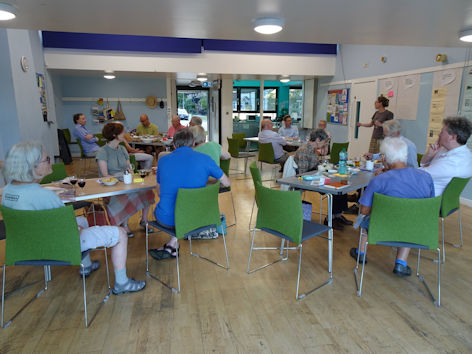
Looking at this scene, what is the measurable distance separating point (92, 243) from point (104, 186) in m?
0.72

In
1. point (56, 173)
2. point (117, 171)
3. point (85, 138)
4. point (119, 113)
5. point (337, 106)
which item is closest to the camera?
point (56, 173)

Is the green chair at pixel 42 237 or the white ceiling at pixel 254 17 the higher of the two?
the white ceiling at pixel 254 17

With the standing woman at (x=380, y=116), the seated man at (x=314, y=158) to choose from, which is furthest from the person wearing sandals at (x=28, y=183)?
the standing woman at (x=380, y=116)

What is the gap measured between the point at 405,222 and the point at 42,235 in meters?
2.51

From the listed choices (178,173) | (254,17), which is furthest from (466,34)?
(178,173)

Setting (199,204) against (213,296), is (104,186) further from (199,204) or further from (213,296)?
(213,296)

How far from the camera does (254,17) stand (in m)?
3.06

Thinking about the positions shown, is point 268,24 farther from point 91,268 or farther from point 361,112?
point 361,112

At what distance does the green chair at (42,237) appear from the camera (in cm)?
207

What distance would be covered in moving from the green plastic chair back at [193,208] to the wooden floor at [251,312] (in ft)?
1.74

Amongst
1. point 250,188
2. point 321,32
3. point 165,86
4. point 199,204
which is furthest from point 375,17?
point 165,86

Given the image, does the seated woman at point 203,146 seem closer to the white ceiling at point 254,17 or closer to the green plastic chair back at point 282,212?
the white ceiling at point 254,17

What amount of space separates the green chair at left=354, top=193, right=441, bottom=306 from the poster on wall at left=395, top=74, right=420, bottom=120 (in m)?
4.32

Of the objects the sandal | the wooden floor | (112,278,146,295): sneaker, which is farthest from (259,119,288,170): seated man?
(112,278,146,295): sneaker
